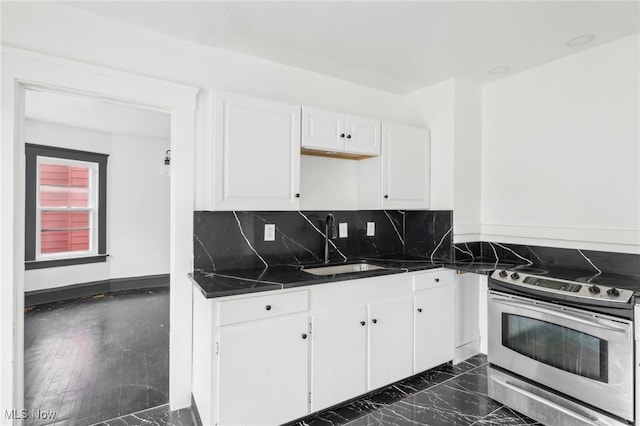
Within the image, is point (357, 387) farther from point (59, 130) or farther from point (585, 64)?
point (59, 130)

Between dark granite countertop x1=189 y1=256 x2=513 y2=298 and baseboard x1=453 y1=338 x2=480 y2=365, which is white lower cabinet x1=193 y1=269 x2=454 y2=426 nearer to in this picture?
dark granite countertop x1=189 y1=256 x2=513 y2=298

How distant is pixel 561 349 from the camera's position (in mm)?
2066

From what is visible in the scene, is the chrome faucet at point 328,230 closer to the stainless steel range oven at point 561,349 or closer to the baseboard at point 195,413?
the stainless steel range oven at point 561,349

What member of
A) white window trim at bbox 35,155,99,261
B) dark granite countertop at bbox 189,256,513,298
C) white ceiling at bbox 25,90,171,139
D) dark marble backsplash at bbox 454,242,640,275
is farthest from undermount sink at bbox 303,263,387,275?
white window trim at bbox 35,155,99,261

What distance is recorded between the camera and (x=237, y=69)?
2535mm

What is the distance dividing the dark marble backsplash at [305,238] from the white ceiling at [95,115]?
2.10 meters

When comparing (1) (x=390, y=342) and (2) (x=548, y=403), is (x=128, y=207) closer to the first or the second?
(1) (x=390, y=342)

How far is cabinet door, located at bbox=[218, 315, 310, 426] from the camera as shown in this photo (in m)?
1.88

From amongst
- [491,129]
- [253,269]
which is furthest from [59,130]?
[491,129]

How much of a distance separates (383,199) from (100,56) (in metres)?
2.20

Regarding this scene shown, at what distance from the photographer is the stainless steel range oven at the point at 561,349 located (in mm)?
1843

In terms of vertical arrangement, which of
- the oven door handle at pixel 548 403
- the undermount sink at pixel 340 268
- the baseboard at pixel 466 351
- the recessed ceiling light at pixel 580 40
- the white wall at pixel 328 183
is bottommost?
the baseboard at pixel 466 351

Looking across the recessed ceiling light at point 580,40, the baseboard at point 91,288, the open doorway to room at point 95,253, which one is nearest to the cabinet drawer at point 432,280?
the recessed ceiling light at point 580,40

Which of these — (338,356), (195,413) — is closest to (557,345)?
(338,356)
